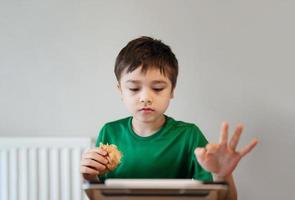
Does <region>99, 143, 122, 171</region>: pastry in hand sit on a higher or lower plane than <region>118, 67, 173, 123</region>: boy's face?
lower

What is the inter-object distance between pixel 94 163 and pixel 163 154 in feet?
0.74

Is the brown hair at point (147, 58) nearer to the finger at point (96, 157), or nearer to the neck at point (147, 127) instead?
the neck at point (147, 127)

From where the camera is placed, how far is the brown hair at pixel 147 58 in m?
1.04

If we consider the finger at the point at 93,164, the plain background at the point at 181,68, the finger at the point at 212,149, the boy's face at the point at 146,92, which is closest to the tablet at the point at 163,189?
the finger at the point at 212,149

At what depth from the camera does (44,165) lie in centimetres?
154

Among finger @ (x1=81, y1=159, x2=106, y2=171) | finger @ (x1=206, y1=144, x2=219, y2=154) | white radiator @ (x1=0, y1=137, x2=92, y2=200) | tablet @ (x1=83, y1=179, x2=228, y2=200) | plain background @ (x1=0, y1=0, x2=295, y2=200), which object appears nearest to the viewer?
tablet @ (x1=83, y1=179, x2=228, y2=200)

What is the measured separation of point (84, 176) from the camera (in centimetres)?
96

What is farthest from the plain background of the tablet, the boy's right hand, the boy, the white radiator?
the tablet

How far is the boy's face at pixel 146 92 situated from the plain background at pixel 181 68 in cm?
45

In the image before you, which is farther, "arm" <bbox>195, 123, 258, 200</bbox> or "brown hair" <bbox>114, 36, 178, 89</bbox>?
"brown hair" <bbox>114, 36, 178, 89</bbox>

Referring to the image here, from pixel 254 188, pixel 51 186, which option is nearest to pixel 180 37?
pixel 254 188

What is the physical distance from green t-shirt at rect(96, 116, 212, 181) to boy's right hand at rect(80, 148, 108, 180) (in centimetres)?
13

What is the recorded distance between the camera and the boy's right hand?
Result: 94 centimetres

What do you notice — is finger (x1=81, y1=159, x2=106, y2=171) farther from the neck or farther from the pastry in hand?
the neck
